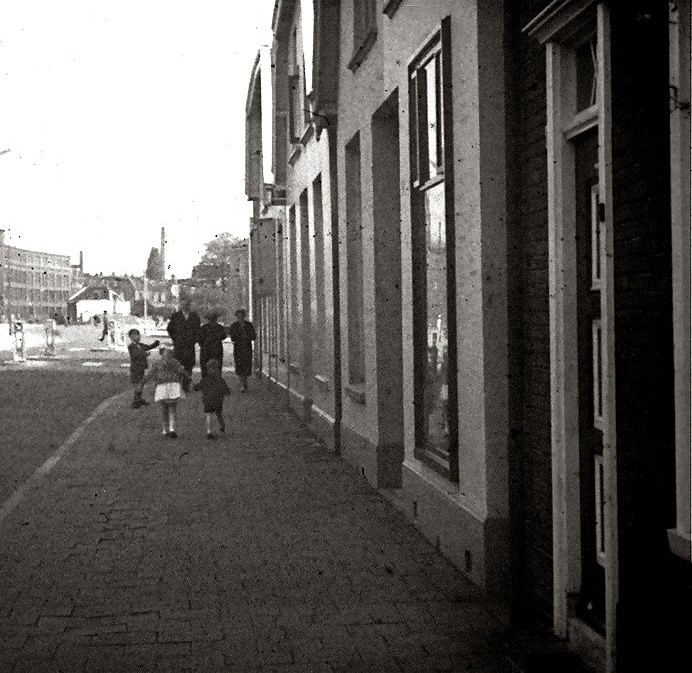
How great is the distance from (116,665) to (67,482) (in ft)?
22.5

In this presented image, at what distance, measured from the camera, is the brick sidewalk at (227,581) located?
5.94 metres

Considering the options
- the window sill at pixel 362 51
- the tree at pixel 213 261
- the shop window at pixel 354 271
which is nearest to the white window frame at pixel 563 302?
the window sill at pixel 362 51

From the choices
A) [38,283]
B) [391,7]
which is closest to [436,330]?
[391,7]

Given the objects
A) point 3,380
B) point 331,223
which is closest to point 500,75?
point 331,223

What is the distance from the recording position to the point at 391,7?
10328mm

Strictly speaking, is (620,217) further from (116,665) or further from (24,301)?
(24,301)

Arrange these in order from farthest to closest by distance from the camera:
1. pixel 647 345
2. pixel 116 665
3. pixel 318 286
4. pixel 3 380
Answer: pixel 3 380
pixel 318 286
pixel 116 665
pixel 647 345

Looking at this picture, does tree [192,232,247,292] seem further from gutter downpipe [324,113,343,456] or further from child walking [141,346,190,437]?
gutter downpipe [324,113,343,456]

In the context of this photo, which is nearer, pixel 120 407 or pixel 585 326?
pixel 585 326

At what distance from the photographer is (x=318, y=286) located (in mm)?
17281

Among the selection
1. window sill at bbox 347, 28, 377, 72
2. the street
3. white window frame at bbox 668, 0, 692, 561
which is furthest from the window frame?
white window frame at bbox 668, 0, 692, 561

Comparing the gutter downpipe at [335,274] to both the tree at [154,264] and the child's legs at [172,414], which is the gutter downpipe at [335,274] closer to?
the child's legs at [172,414]

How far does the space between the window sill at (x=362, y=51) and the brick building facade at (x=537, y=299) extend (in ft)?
0.11

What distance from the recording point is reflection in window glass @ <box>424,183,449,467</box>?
8.78 metres
